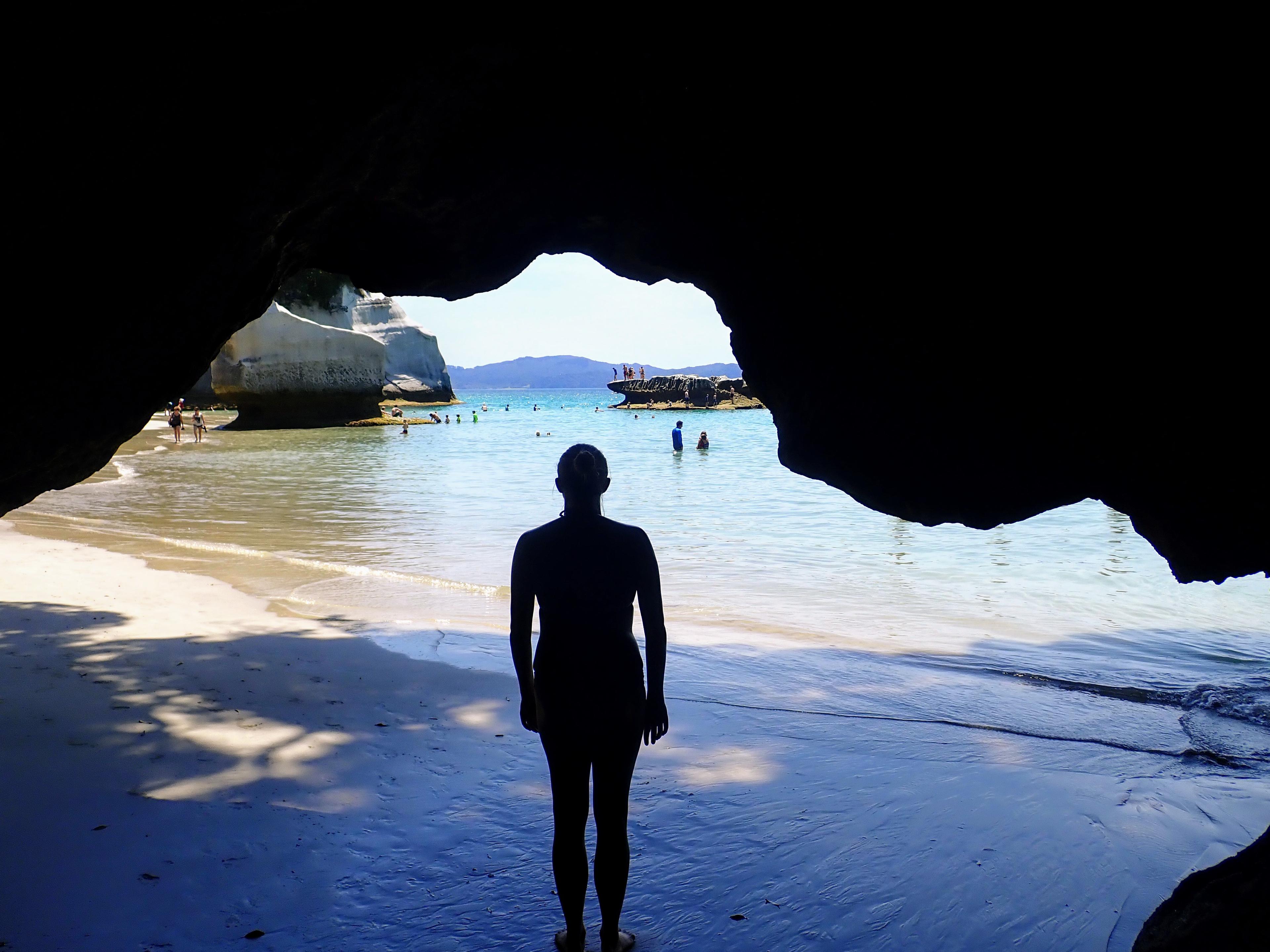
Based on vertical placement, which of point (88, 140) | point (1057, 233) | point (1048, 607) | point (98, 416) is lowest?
point (1048, 607)

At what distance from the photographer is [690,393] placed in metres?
76.1

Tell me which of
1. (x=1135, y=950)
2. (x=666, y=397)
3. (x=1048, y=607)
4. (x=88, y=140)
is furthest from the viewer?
(x=666, y=397)

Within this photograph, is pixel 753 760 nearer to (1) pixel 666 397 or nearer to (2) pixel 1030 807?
(2) pixel 1030 807

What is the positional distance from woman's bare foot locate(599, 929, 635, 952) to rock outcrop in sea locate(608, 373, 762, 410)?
227ft

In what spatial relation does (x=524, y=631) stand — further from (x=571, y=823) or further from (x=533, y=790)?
(x=533, y=790)

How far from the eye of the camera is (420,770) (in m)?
4.45

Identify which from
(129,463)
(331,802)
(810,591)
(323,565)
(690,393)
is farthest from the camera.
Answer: (690,393)

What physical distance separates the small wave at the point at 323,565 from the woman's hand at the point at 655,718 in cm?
602

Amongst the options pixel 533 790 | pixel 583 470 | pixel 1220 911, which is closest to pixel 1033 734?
pixel 1220 911

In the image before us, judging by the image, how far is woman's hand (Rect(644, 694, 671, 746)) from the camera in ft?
9.50

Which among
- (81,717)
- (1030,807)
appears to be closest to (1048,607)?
(1030,807)

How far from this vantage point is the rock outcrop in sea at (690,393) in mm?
75125

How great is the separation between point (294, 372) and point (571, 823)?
129ft

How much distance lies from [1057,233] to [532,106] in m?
2.53
